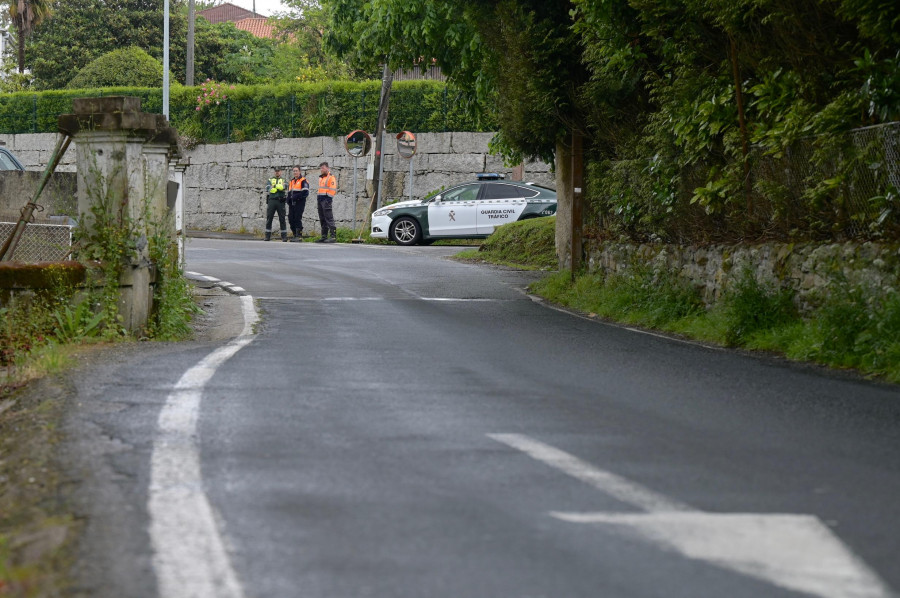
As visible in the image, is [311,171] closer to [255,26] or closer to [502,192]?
[502,192]

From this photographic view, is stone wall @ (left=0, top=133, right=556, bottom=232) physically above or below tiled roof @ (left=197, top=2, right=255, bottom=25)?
below

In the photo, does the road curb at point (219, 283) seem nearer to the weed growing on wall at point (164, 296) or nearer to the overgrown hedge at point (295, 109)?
the weed growing on wall at point (164, 296)

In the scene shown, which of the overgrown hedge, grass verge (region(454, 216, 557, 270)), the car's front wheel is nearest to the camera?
grass verge (region(454, 216, 557, 270))

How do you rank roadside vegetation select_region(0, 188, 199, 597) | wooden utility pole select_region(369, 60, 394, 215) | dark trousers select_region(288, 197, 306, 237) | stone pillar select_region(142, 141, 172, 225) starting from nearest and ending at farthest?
roadside vegetation select_region(0, 188, 199, 597)
stone pillar select_region(142, 141, 172, 225)
dark trousers select_region(288, 197, 306, 237)
wooden utility pole select_region(369, 60, 394, 215)

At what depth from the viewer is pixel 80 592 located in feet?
11.8

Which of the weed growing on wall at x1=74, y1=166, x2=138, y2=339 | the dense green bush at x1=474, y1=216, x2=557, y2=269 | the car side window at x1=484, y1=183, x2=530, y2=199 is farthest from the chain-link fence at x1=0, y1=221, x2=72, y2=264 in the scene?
the car side window at x1=484, y1=183, x2=530, y2=199

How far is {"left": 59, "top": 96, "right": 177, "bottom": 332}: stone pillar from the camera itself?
1108 cm

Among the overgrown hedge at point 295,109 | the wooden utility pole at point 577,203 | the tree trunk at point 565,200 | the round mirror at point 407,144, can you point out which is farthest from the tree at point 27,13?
the wooden utility pole at point 577,203

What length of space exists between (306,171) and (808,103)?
26.5m

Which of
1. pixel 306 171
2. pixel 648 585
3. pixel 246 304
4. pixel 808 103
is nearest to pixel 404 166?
pixel 306 171

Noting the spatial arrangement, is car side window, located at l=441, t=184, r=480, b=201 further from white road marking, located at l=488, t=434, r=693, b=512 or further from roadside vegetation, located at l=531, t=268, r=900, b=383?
white road marking, located at l=488, t=434, r=693, b=512

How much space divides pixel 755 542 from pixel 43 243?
915 centimetres

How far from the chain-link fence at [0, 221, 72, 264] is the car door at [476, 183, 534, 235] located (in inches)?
700

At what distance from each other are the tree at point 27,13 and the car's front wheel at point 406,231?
2692 cm
